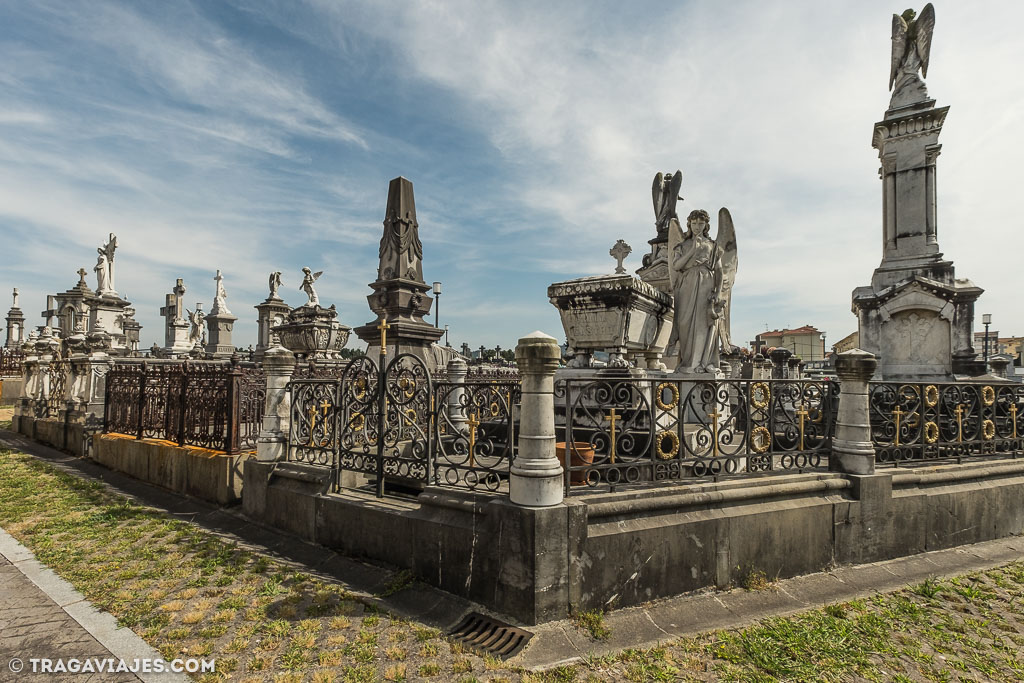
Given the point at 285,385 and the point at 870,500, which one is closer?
the point at 870,500

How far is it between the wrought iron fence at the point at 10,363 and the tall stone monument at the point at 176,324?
5817 mm

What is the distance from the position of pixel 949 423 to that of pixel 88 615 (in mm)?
9364

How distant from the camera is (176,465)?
25.1 feet

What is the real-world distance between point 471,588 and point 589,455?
155cm

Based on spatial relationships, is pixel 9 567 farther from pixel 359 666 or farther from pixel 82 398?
pixel 82 398

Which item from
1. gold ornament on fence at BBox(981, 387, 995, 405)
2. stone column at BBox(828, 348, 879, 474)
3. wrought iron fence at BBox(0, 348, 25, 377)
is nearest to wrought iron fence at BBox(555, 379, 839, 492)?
stone column at BBox(828, 348, 879, 474)

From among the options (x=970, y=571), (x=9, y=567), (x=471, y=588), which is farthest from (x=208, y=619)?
(x=970, y=571)

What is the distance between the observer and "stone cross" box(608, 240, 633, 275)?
8389 mm

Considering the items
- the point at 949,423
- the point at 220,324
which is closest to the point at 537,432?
the point at 949,423

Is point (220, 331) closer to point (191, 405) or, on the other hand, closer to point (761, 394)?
point (191, 405)

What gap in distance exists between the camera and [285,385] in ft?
20.6

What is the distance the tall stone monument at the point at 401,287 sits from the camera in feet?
32.6

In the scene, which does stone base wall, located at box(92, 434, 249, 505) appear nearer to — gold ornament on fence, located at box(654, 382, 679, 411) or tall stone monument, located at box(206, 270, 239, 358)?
gold ornament on fence, located at box(654, 382, 679, 411)

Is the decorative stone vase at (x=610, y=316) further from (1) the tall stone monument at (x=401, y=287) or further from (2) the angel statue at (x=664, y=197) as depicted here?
(2) the angel statue at (x=664, y=197)
